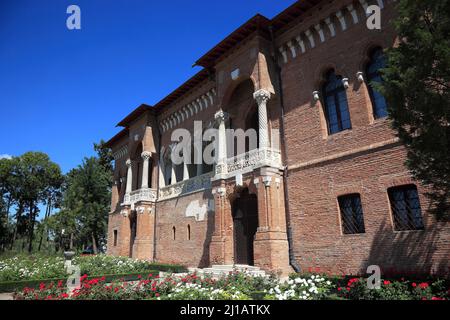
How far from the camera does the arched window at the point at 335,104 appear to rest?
12930mm

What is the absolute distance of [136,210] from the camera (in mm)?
23016

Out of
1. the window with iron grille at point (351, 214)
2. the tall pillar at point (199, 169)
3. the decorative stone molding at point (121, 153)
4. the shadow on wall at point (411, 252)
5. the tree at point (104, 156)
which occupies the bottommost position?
the shadow on wall at point (411, 252)

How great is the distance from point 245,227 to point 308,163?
4.30 m

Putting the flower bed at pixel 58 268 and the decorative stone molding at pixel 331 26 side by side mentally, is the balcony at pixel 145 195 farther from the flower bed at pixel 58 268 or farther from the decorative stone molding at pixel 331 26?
the decorative stone molding at pixel 331 26

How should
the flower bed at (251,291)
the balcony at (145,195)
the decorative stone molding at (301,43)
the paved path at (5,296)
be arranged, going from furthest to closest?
A: the balcony at (145,195), the decorative stone molding at (301,43), the paved path at (5,296), the flower bed at (251,291)

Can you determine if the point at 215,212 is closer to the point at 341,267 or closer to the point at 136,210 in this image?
the point at 341,267

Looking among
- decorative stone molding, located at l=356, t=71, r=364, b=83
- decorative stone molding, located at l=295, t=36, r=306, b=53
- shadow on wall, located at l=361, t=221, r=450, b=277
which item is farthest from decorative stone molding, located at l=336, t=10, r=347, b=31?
shadow on wall, located at l=361, t=221, r=450, b=277

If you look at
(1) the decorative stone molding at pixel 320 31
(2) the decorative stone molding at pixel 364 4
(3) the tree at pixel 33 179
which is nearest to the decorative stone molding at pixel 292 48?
(1) the decorative stone molding at pixel 320 31

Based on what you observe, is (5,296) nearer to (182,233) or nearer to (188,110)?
(182,233)

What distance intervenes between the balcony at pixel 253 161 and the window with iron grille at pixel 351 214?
321 cm

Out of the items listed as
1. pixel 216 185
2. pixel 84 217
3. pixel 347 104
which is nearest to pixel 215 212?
pixel 216 185

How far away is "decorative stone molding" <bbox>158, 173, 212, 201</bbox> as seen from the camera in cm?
1830

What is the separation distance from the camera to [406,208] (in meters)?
10.3
